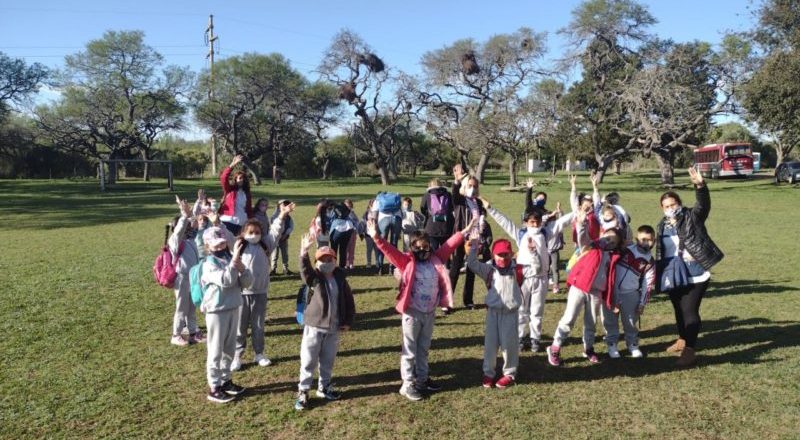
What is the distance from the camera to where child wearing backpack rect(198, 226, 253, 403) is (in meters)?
4.65

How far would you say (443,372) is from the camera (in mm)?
5504

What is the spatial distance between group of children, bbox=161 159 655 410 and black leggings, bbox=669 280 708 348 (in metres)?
0.37

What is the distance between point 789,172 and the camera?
1394 inches

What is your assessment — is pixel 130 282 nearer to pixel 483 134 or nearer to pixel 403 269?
pixel 403 269

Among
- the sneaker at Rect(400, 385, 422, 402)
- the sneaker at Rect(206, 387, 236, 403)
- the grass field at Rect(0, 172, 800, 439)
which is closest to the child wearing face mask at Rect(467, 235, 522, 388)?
the grass field at Rect(0, 172, 800, 439)

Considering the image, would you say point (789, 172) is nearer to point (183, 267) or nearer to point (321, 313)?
point (321, 313)

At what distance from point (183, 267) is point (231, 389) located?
5.96 feet

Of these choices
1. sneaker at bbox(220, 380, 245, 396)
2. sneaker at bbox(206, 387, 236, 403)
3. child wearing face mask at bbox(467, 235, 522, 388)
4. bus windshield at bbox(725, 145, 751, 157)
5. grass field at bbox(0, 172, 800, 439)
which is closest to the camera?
grass field at bbox(0, 172, 800, 439)

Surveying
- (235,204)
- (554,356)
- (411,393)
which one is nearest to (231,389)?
(411,393)

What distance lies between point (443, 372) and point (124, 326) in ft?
14.9

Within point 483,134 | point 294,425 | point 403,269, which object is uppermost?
point 483,134

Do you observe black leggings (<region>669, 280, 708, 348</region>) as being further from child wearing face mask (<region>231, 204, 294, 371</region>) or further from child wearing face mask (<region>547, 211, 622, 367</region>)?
child wearing face mask (<region>231, 204, 294, 371</region>)

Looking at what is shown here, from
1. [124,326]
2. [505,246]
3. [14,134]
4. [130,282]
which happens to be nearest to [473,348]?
[505,246]

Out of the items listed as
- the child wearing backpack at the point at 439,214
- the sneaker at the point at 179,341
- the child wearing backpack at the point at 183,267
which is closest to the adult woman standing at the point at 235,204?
the child wearing backpack at the point at 183,267
